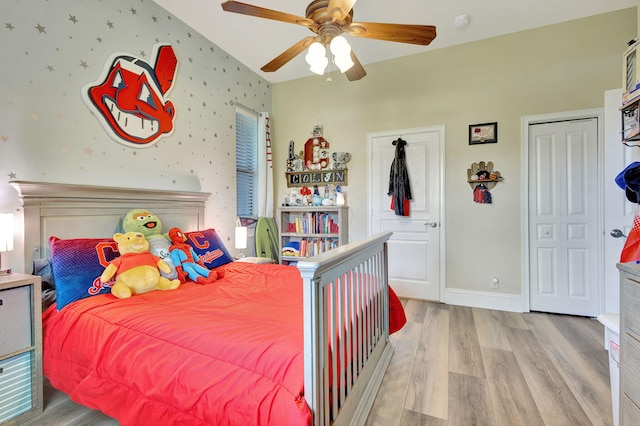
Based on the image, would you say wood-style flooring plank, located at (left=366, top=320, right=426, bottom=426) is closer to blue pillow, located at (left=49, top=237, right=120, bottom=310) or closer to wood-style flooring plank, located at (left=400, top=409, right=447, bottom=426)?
wood-style flooring plank, located at (left=400, top=409, right=447, bottom=426)

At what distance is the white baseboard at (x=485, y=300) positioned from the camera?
2969 millimetres

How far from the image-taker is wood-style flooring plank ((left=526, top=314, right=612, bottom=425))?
1.51 meters

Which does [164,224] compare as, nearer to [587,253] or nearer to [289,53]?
[289,53]

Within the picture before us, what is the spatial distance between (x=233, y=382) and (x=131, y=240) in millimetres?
1322

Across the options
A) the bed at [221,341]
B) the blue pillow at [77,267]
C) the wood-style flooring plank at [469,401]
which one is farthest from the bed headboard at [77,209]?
the wood-style flooring plank at [469,401]

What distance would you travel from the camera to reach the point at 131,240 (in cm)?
187

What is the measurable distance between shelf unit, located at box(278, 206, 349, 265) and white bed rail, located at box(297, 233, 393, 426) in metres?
1.53

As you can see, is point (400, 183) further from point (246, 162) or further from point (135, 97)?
point (135, 97)

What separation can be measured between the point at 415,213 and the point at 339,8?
Answer: 237 centimetres

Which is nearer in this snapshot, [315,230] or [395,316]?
[395,316]

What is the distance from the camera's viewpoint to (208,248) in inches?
96.2

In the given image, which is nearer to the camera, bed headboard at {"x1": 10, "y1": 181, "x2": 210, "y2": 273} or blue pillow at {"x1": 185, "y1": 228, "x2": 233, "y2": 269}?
bed headboard at {"x1": 10, "y1": 181, "x2": 210, "y2": 273}

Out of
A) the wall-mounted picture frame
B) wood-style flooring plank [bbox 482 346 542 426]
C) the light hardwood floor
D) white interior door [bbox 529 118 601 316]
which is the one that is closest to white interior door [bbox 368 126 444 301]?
the wall-mounted picture frame

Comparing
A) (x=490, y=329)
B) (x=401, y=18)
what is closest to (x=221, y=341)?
(x=490, y=329)
